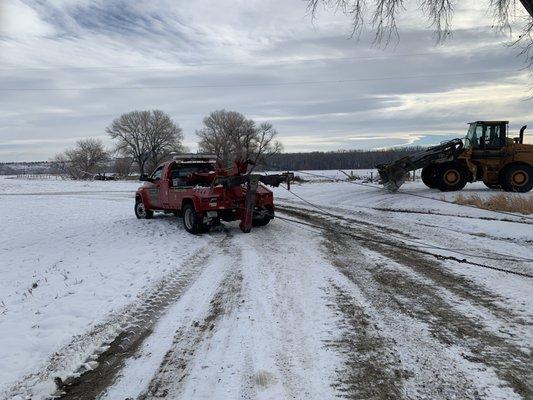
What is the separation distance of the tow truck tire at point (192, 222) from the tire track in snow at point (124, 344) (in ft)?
13.6

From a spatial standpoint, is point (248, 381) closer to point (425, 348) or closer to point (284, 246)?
point (425, 348)

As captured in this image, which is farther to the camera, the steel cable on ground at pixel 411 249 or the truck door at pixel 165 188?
the truck door at pixel 165 188

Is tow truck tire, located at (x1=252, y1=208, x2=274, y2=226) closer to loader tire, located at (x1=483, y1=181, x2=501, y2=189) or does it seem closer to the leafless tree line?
loader tire, located at (x1=483, y1=181, x2=501, y2=189)

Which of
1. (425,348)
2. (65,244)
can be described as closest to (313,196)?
(65,244)

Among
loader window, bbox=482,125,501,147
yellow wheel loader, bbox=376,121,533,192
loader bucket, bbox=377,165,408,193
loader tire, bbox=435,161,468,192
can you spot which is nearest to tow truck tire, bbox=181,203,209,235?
loader bucket, bbox=377,165,408,193

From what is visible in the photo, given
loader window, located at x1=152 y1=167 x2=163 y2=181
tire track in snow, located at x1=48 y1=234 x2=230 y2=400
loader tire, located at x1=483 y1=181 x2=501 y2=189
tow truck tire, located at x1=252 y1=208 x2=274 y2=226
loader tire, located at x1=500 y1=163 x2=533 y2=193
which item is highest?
loader window, located at x1=152 y1=167 x2=163 y2=181

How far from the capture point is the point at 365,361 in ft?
14.0

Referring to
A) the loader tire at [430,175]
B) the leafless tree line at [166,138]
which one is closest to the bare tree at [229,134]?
the leafless tree line at [166,138]

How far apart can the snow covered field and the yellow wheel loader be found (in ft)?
36.7

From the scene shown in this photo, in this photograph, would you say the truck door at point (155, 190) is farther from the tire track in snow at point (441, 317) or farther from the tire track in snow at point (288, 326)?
the tire track in snow at point (441, 317)

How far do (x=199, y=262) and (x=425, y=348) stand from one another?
513 centimetres

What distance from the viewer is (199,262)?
8812 mm

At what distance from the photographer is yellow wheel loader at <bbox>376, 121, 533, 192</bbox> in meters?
21.7

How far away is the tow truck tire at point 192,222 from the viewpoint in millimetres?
12039
